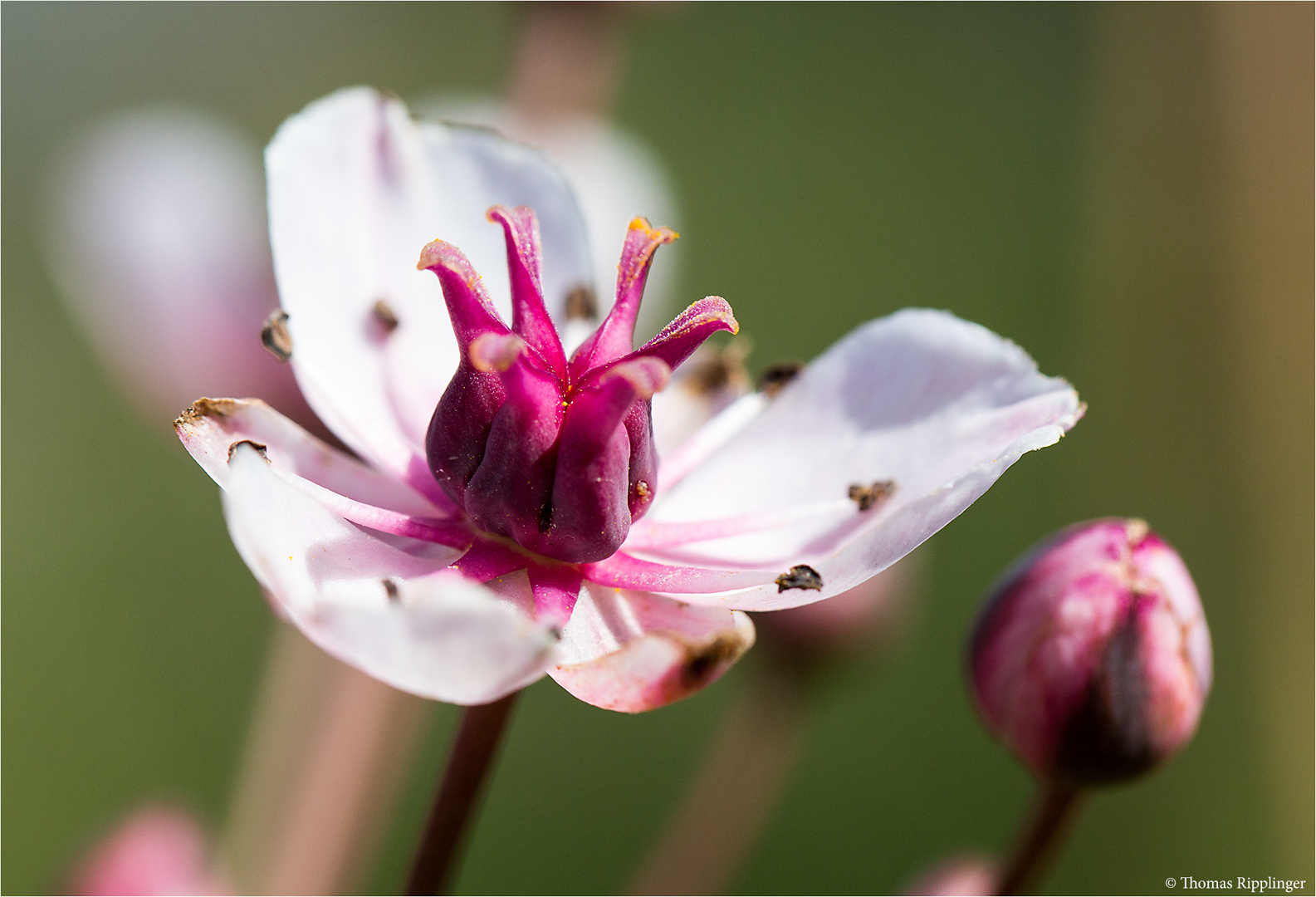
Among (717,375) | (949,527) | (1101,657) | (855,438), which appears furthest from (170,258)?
(949,527)

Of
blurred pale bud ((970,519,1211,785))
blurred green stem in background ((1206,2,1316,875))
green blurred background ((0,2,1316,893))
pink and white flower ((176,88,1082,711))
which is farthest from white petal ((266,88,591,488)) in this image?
blurred green stem in background ((1206,2,1316,875))

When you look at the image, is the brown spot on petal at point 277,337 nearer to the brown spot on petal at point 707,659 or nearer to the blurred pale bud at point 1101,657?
the brown spot on petal at point 707,659

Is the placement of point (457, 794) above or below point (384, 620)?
below

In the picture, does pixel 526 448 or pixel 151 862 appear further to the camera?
pixel 151 862

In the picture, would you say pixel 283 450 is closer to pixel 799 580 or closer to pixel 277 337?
pixel 277 337

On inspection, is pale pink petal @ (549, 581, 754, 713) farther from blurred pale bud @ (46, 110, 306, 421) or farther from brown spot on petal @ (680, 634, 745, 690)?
blurred pale bud @ (46, 110, 306, 421)

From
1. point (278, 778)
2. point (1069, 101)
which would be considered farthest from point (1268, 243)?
point (278, 778)

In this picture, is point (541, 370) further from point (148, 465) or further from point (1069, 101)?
point (1069, 101)
